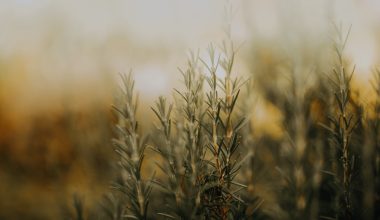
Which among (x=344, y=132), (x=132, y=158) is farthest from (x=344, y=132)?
(x=132, y=158)

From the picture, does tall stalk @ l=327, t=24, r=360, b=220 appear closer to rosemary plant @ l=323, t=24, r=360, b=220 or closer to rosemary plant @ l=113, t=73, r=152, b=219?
rosemary plant @ l=323, t=24, r=360, b=220

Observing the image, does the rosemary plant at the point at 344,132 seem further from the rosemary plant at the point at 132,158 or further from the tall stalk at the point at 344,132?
the rosemary plant at the point at 132,158

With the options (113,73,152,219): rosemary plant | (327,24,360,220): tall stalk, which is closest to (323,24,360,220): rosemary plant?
(327,24,360,220): tall stalk

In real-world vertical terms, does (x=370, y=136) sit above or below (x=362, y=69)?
below

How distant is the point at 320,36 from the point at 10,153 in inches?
353

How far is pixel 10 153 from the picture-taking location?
9.60 metres

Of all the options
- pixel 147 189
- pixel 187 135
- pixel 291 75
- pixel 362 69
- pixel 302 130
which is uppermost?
pixel 362 69

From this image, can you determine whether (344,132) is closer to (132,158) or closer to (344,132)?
(344,132)

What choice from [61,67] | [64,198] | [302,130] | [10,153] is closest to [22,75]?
[10,153]

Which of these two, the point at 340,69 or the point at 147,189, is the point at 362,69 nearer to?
the point at 340,69

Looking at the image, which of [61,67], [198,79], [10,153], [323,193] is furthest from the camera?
[10,153]

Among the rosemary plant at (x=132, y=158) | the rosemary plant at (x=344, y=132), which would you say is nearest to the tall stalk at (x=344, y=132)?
the rosemary plant at (x=344, y=132)

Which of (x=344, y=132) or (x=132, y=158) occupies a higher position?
(x=344, y=132)

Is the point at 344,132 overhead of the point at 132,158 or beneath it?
overhead
